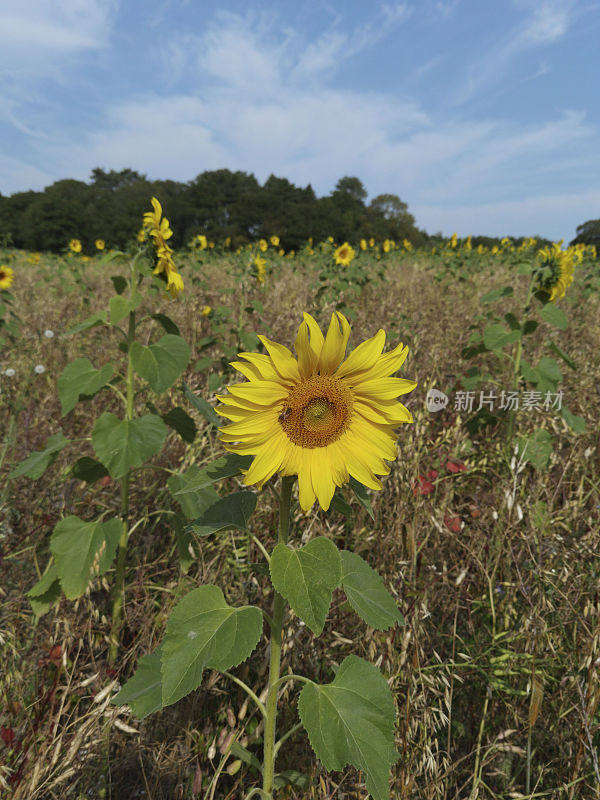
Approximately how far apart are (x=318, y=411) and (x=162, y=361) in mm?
827

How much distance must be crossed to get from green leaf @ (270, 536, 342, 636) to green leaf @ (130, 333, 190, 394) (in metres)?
0.88

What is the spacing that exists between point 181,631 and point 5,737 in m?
0.72

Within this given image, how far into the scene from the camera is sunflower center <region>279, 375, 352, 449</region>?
1008 mm

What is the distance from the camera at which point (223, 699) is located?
4.87 feet

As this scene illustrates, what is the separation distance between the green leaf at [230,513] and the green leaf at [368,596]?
0.81 ft

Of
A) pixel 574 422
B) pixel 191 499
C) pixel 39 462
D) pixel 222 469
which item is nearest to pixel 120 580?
pixel 191 499

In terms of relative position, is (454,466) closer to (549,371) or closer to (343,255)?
(549,371)

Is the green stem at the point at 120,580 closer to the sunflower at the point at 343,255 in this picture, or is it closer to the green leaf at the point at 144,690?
the green leaf at the point at 144,690

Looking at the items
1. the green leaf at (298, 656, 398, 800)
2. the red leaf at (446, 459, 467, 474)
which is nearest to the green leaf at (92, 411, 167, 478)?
the green leaf at (298, 656, 398, 800)

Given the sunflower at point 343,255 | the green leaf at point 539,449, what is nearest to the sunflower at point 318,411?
the green leaf at point 539,449

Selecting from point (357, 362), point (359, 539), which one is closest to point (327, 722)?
point (357, 362)

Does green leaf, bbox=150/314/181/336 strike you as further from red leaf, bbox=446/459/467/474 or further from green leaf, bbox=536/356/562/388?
green leaf, bbox=536/356/562/388

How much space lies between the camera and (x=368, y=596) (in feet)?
3.37

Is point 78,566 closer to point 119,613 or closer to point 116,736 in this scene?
point 119,613
